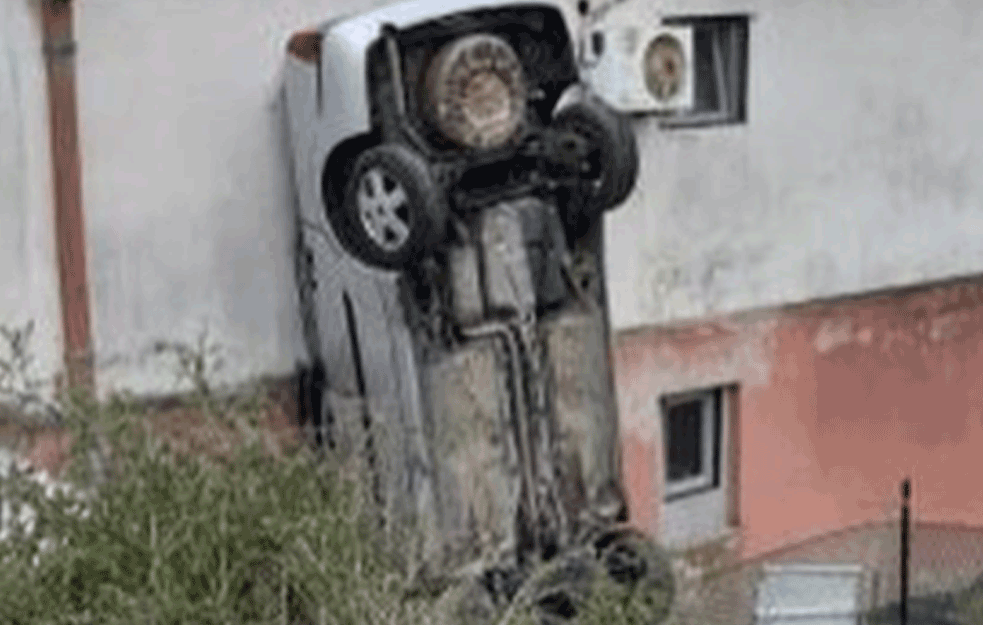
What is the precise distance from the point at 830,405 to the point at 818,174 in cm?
116

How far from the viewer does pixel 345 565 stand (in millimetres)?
4816

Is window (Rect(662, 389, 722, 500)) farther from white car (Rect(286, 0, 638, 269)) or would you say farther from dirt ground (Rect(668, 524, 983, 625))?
white car (Rect(286, 0, 638, 269))

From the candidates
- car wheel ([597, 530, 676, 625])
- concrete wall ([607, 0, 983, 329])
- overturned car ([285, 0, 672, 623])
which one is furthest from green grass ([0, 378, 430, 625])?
concrete wall ([607, 0, 983, 329])

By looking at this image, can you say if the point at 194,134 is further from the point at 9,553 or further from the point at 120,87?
the point at 9,553

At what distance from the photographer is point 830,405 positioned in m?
10.5

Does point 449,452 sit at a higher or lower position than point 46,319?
lower

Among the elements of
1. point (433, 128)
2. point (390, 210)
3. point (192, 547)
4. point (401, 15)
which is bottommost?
point (192, 547)

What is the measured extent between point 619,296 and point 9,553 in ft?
16.3

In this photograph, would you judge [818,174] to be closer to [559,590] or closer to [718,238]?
[718,238]

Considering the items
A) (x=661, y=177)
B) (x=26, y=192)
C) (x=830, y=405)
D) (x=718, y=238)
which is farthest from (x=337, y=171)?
(x=830, y=405)

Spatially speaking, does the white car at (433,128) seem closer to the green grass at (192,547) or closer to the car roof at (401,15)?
the car roof at (401,15)

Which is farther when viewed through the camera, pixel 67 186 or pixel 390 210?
pixel 390 210

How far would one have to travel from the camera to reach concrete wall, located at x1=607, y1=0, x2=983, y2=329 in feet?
31.5

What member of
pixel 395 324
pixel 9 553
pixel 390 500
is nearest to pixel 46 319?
pixel 395 324
